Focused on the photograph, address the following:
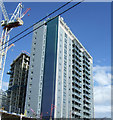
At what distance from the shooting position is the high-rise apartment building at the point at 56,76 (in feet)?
216

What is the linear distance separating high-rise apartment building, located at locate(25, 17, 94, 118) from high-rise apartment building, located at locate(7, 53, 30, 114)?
43.5 ft

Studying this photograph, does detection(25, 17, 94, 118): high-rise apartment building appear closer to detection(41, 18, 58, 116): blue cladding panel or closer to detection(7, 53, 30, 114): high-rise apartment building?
detection(41, 18, 58, 116): blue cladding panel

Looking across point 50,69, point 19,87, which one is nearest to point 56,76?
point 50,69

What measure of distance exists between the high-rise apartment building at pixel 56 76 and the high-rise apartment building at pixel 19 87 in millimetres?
13254

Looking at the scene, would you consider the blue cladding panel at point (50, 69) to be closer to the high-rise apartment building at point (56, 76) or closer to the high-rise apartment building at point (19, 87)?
the high-rise apartment building at point (56, 76)

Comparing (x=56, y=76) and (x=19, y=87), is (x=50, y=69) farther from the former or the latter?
(x=19, y=87)

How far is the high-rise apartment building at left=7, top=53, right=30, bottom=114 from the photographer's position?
8319cm

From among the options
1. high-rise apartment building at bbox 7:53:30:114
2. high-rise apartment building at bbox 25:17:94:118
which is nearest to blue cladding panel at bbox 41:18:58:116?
high-rise apartment building at bbox 25:17:94:118

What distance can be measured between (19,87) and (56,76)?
27252 mm

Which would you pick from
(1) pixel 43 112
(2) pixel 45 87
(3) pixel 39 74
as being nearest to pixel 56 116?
(1) pixel 43 112

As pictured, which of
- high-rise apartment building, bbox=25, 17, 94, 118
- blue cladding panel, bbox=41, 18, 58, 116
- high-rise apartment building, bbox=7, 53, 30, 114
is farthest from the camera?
high-rise apartment building, bbox=7, 53, 30, 114

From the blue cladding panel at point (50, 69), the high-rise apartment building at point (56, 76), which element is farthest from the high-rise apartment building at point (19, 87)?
the blue cladding panel at point (50, 69)

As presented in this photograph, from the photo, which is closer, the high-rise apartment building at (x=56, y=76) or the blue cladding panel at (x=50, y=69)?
the blue cladding panel at (x=50, y=69)

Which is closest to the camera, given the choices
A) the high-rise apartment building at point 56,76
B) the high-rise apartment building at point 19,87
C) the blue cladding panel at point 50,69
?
the blue cladding panel at point 50,69
